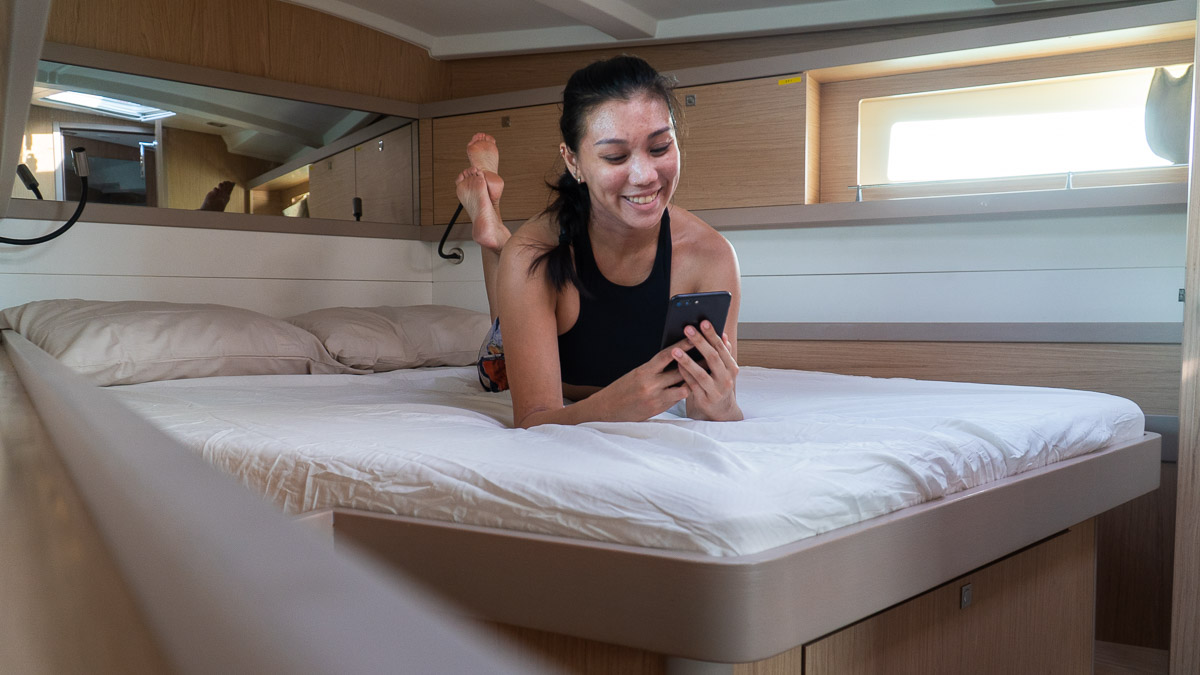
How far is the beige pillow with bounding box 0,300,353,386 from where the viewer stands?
207 cm

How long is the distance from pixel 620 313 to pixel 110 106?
6.80 feet

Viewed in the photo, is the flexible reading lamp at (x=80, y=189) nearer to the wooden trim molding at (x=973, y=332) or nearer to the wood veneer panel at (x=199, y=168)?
the wood veneer panel at (x=199, y=168)

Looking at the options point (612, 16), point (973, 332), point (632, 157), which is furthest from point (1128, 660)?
point (612, 16)

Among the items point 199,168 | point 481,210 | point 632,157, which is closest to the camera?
point 632,157

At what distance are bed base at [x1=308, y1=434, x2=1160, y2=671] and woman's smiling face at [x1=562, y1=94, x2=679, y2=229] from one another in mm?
706

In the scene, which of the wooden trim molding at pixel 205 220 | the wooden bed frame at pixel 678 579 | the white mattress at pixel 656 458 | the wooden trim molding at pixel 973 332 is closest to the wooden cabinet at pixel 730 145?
the wooden trim molding at pixel 973 332

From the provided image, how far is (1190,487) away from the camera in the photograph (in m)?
1.70

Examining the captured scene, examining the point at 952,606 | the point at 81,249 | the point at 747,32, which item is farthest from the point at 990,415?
the point at 81,249

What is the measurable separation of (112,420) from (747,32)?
313 cm

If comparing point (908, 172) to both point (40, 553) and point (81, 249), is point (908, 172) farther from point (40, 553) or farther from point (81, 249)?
point (40, 553)

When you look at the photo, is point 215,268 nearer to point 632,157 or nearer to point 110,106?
point 110,106

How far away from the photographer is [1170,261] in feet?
7.86

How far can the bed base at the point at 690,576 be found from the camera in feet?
2.38

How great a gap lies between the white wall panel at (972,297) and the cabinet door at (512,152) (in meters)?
0.86
